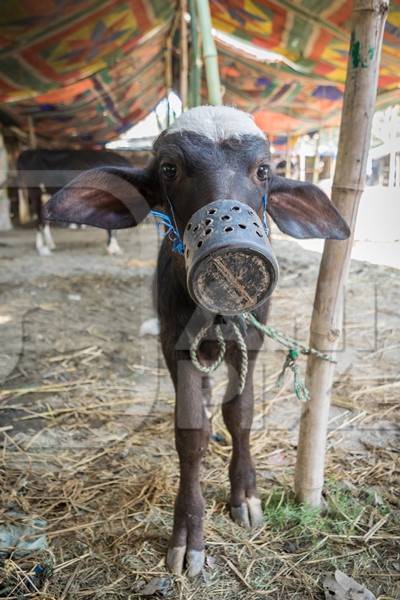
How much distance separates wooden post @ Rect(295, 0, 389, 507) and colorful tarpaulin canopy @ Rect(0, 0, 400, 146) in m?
0.08

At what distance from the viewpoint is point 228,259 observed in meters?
1.27

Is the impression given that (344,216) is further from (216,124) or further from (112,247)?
(112,247)

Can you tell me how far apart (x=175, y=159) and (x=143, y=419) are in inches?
71.8

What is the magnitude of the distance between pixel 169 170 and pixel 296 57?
449 cm

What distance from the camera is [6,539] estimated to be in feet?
6.30

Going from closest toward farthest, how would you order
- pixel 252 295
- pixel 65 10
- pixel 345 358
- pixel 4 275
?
pixel 252 295, pixel 345 358, pixel 65 10, pixel 4 275

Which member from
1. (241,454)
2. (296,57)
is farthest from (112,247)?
(241,454)

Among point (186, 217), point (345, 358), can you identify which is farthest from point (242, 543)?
point (345, 358)

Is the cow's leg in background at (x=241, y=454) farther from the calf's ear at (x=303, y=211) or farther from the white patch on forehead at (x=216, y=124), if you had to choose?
the white patch on forehead at (x=216, y=124)

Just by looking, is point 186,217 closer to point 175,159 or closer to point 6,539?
point 175,159

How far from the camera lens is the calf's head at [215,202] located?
129 centimetres

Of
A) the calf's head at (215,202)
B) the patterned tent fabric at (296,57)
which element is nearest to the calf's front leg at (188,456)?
the calf's head at (215,202)

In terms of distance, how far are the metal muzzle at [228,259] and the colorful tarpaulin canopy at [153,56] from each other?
2.93 feet

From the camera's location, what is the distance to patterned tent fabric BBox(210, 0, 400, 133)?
13.0ft
